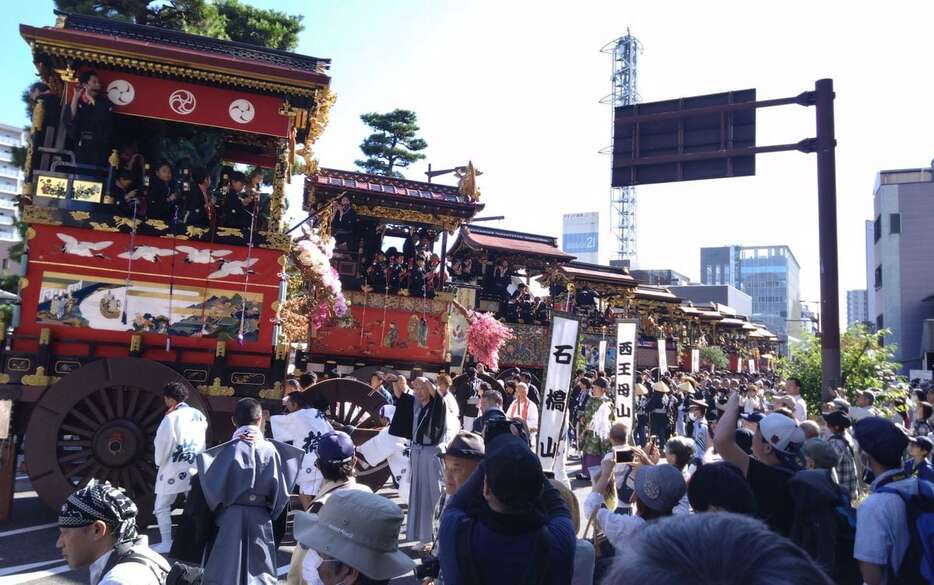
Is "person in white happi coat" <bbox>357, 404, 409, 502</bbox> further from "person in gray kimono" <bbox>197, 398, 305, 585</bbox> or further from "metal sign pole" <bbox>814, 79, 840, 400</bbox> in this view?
"metal sign pole" <bbox>814, 79, 840, 400</bbox>

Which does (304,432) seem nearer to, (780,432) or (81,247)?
(81,247)

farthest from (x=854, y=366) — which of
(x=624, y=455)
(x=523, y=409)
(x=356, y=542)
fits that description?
(x=356, y=542)

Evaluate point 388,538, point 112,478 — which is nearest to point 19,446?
point 112,478

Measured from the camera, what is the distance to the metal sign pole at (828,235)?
10914mm

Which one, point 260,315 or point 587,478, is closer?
point 260,315

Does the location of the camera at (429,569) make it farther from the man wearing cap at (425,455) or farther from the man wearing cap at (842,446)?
the man wearing cap at (842,446)

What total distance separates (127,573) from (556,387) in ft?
19.7

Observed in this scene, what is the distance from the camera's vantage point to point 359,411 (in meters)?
9.46

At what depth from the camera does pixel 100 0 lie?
14.2 m

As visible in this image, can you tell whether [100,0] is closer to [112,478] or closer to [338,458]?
[112,478]

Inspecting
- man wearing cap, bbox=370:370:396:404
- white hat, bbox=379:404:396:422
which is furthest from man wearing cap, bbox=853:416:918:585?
man wearing cap, bbox=370:370:396:404

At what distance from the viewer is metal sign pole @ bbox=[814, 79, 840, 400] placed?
35.8ft

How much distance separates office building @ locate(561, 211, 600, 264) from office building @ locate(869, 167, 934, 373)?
66052 mm

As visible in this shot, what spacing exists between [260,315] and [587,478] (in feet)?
20.8
